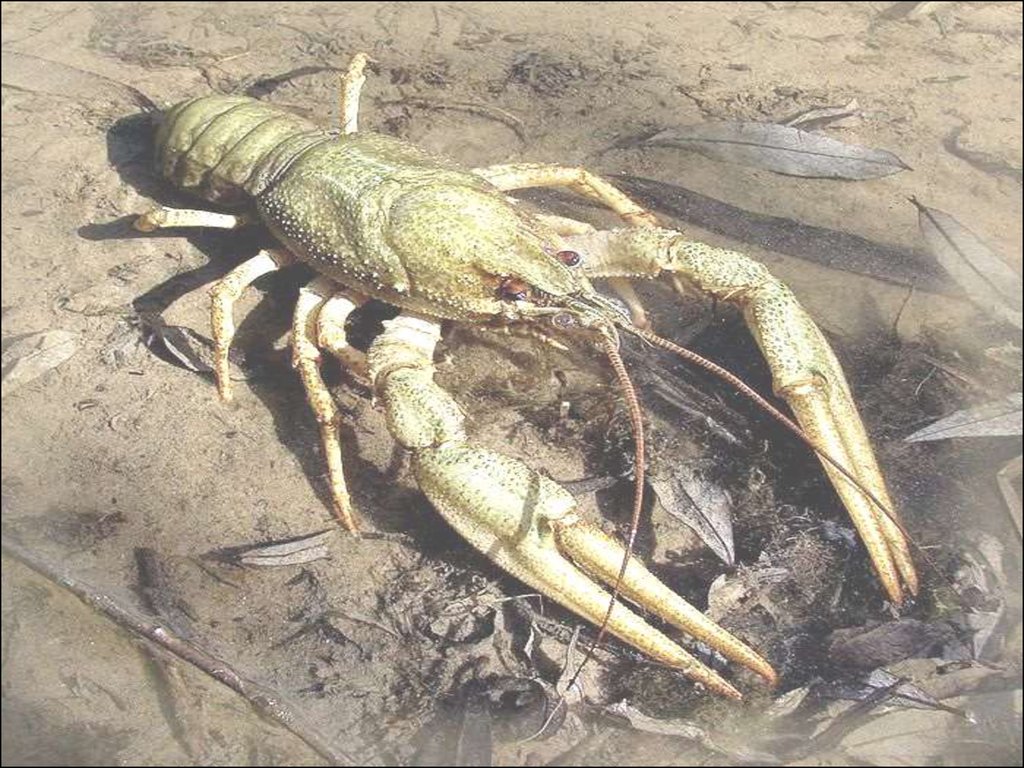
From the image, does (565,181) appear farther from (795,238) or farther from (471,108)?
(795,238)

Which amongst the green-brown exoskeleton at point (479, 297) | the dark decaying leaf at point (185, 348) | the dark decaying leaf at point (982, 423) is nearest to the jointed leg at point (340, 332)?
the green-brown exoskeleton at point (479, 297)

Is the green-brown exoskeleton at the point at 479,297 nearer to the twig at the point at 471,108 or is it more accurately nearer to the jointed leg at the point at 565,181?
the jointed leg at the point at 565,181

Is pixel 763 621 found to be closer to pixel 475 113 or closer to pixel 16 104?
pixel 475 113

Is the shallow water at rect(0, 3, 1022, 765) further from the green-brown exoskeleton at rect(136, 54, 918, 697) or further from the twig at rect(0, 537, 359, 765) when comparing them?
the green-brown exoskeleton at rect(136, 54, 918, 697)

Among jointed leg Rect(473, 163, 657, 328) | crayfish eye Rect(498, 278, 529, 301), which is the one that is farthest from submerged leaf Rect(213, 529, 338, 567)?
jointed leg Rect(473, 163, 657, 328)

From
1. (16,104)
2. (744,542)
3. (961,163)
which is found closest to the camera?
(744,542)

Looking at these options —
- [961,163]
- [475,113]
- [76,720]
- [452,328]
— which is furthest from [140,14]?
[961,163]
